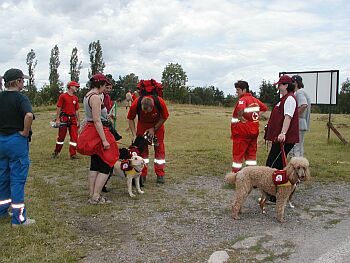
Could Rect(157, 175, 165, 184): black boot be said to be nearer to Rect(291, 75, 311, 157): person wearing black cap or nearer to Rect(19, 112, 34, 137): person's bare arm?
Rect(291, 75, 311, 157): person wearing black cap

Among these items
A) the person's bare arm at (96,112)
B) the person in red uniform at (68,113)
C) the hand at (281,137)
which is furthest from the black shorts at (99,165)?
the person in red uniform at (68,113)

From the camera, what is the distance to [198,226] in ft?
18.5

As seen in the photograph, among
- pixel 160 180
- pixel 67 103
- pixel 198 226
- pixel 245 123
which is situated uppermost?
pixel 67 103

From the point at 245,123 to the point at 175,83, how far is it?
55.0m

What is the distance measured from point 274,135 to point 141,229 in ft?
9.03

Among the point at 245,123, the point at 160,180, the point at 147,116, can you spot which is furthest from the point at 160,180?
the point at 245,123

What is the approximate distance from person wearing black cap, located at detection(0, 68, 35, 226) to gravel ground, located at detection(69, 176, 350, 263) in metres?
0.88

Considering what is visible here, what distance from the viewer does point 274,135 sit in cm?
662

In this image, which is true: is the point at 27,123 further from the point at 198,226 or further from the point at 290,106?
the point at 290,106

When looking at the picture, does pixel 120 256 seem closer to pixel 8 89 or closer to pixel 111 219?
pixel 111 219

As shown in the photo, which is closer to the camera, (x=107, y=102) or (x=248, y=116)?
(x=248, y=116)

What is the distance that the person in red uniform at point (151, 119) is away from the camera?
298 inches

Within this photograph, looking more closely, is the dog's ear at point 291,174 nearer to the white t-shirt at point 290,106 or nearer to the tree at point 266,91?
the white t-shirt at point 290,106

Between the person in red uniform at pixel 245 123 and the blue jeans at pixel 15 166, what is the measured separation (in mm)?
3916
